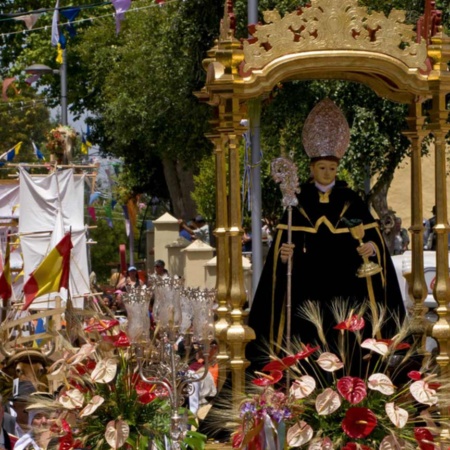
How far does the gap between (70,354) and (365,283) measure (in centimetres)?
233

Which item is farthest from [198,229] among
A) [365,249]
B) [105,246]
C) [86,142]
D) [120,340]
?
[105,246]

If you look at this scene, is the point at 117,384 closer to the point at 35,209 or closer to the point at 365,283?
the point at 365,283

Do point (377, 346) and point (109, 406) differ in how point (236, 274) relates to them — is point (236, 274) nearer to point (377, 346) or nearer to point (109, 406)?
point (109, 406)

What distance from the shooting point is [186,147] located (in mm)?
29297

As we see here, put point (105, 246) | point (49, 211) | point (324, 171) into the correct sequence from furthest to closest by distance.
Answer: point (105, 246) → point (49, 211) → point (324, 171)

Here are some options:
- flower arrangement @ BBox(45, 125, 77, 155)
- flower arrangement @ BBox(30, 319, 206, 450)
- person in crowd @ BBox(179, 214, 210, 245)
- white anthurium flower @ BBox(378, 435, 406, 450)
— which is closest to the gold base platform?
flower arrangement @ BBox(30, 319, 206, 450)

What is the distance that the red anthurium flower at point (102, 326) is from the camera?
959cm

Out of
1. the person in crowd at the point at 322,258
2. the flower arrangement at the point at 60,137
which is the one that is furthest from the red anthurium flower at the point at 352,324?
the flower arrangement at the point at 60,137

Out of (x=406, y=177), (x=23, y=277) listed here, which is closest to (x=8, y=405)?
(x=23, y=277)

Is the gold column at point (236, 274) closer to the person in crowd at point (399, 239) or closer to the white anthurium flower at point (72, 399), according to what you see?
the white anthurium flower at point (72, 399)

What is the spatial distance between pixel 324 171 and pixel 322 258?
605 mm

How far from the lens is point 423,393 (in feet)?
27.9

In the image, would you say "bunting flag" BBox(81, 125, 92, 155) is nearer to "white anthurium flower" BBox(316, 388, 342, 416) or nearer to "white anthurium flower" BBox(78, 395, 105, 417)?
"white anthurium flower" BBox(78, 395, 105, 417)

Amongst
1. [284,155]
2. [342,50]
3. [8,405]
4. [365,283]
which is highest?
[342,50]
